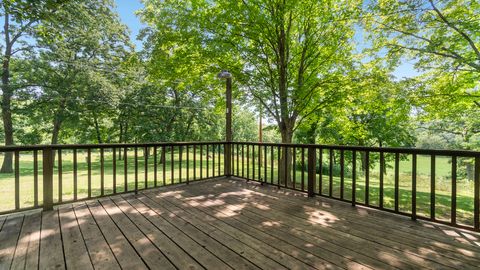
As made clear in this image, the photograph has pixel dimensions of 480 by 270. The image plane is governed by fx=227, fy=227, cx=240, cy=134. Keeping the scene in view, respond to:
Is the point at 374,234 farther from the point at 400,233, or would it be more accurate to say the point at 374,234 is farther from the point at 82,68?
the point at 82,68

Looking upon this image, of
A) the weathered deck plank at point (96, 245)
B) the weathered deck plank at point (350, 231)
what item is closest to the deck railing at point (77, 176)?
the weathered deck plank at point (96, 245)

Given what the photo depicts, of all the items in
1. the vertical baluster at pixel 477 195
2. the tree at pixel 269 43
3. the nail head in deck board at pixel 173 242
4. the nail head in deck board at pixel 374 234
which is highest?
the tree at pixel 269 43

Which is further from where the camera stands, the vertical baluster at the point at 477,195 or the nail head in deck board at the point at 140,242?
the vertical baluster at the point at 477,195

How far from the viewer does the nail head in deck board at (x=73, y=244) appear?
1.71 metres

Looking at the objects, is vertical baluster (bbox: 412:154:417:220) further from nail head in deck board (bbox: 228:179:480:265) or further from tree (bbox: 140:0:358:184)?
tree (bbox: 140:0:358:184)

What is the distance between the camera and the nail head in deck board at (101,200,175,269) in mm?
1725

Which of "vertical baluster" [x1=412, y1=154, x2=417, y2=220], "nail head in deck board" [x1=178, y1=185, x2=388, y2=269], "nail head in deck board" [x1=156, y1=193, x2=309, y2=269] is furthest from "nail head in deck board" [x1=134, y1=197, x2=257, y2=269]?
"vertical baluster" [x1=412, y1=154, x2=417, y2=220]

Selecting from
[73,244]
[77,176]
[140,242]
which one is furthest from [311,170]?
[77,176]

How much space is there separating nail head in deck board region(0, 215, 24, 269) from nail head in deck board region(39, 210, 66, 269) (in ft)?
0.62

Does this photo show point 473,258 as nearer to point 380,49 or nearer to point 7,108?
point 380,49

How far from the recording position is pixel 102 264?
5.57 ft

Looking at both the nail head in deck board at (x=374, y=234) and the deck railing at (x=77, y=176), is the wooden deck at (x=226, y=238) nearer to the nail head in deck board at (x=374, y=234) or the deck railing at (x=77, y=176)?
the nail head in deck board at (x=374, y=234)

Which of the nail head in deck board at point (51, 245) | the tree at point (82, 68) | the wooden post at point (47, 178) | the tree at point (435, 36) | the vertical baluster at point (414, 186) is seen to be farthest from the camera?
the tree at point (82, 68)

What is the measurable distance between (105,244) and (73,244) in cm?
28
